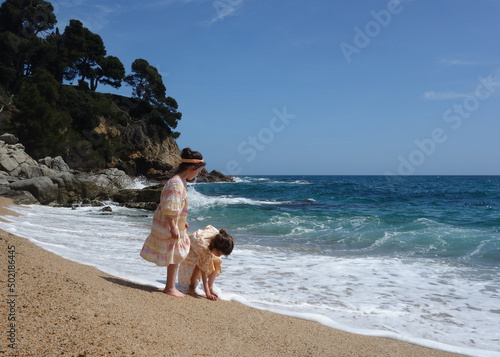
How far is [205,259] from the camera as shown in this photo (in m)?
4.50

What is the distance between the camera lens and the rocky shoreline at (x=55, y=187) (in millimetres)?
16031

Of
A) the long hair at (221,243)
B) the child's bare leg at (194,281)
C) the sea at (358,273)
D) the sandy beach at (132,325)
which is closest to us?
the sandy beach at (132,325)

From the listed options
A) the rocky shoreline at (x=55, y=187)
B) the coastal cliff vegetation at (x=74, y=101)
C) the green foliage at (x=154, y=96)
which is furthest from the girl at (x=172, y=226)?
the green foliage at (x=154, y=96)

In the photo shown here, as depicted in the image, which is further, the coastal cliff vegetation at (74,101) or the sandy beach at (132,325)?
the coastal cliff vegetation at (74,101)

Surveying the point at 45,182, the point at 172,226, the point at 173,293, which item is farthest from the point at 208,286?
the point at 45,182

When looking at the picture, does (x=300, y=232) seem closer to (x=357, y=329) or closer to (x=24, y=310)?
(x=357, y=329)

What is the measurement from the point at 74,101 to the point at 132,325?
41.3 m

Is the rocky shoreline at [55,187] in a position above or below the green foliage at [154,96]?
below

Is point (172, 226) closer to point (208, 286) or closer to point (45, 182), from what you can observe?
point (208, 286)

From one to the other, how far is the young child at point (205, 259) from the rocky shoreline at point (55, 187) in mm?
12798

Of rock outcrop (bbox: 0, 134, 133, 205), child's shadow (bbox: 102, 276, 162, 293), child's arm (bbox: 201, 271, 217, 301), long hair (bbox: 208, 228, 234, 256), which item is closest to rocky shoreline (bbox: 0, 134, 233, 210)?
rock outcrop (bbox: 0, 134, 133, 205)

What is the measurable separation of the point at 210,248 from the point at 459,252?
23.0ft

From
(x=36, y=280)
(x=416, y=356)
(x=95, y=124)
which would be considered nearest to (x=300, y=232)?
(x=416, y=356)

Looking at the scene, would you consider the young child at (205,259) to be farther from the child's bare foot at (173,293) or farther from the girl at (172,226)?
the child's bare foot at (173,293)
